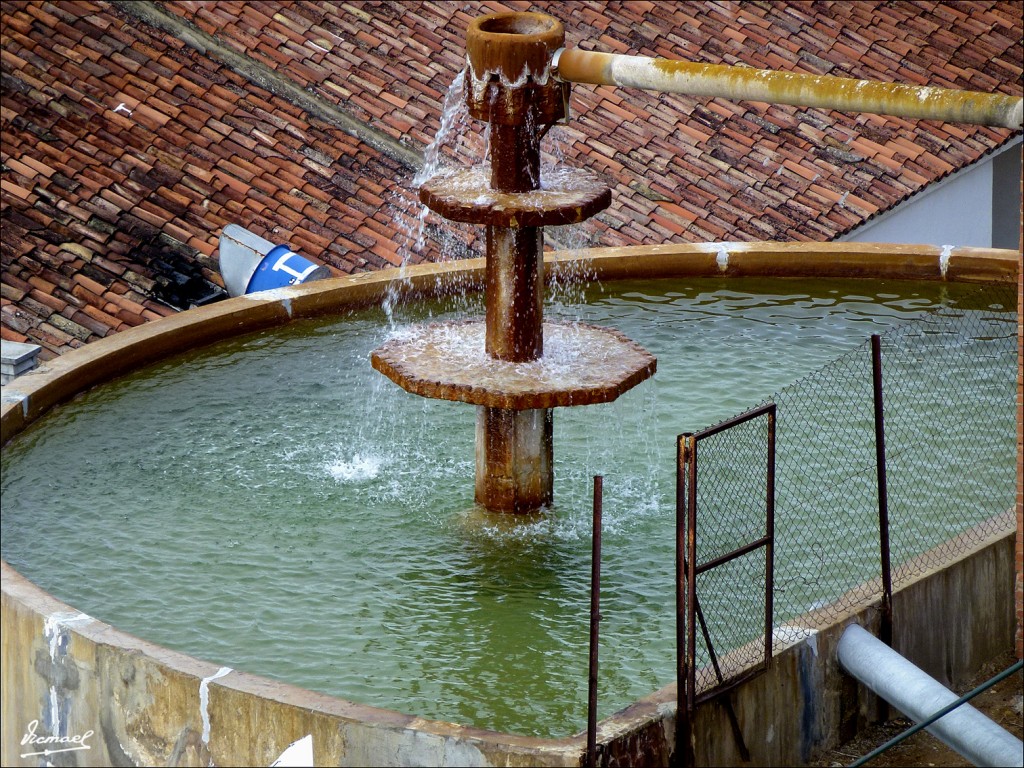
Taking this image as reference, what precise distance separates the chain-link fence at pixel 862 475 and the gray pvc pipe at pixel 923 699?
245 mm

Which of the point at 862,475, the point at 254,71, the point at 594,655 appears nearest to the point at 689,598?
the point at 594,655

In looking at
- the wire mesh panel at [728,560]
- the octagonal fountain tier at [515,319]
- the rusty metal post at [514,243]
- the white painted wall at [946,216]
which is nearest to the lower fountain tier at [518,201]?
the octagonal fountain tier at [515,319]

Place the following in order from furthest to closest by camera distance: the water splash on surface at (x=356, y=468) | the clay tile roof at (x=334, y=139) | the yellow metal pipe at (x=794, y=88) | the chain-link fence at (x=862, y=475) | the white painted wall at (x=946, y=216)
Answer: the white painted wall at (x=946, y=216)
the clay tile roof at (x=334, y=139)
the water splash on surface at (x=356, y=468)
the chain-link fence at (x=862, y=475)
the yellow metal pipe at (x=794, y=88)

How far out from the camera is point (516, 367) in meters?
9.86

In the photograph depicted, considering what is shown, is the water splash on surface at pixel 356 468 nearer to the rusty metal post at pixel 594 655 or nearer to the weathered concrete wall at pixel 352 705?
the weathered concrete wall at pixel 352 705

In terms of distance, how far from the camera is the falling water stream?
870cm

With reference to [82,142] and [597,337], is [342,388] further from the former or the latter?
[82,142]

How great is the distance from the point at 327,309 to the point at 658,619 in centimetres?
441

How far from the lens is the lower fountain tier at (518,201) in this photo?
371 inches

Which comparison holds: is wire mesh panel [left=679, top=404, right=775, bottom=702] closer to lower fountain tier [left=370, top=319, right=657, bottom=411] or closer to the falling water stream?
the falling water stream

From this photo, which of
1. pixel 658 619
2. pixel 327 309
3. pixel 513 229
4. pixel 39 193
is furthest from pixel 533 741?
pixel 39 193

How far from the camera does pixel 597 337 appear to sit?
1039 cm

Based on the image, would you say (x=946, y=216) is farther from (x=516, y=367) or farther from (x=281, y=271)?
(x=516, y=367)

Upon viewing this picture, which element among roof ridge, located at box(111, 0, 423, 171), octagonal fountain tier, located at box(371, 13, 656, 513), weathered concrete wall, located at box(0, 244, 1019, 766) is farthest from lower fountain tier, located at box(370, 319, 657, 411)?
roof ridge, located at box(111, 0, 423, 171)
